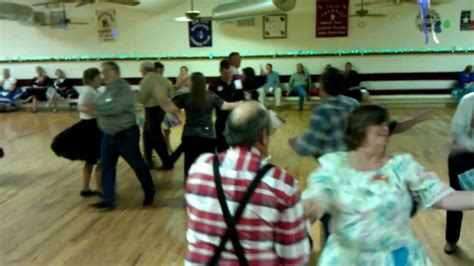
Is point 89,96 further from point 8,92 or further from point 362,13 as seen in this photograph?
point 8,92

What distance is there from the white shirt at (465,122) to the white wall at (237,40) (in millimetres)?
9543

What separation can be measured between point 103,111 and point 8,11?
831 centimetres

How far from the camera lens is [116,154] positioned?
14.9 feet

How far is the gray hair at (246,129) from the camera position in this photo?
168cm

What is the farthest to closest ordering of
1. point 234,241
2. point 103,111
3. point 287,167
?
point 287,167 → point 103,111 → point 234,241

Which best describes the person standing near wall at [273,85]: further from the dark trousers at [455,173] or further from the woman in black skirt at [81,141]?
the dark trousers at [455,173]

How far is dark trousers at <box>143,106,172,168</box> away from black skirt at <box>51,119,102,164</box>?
113cm

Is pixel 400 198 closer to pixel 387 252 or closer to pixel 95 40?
pixel 387 252

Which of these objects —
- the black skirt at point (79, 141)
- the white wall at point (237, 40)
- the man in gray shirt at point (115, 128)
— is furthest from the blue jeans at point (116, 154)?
the white wall at point (237, 40)

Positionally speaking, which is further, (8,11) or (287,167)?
(8,11)

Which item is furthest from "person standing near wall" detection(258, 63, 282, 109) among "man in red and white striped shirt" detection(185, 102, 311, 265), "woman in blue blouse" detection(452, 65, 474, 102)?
"man in red and white striped shirt" detection(185, 102, 311, 265)

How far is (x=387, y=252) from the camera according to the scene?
1.76 metres

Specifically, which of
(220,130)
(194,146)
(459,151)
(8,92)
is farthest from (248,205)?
(8,92)

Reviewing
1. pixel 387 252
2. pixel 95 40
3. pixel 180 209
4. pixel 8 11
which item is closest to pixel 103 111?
pixel 180 209
